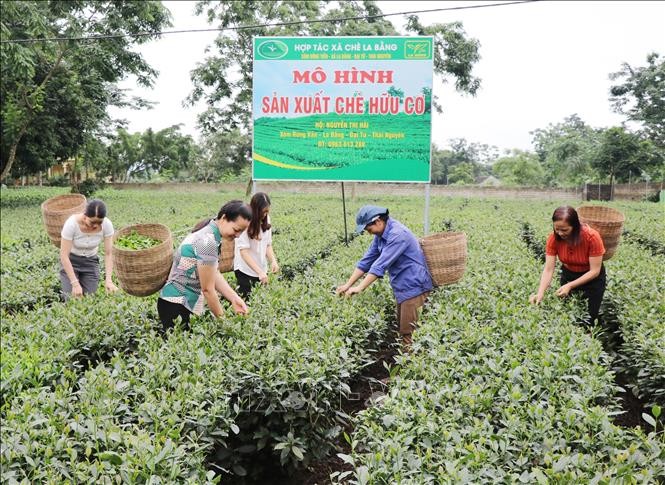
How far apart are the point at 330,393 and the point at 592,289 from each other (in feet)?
9.23

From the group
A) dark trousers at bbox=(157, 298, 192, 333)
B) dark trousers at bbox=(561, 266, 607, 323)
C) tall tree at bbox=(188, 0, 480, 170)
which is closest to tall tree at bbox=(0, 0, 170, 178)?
tall tree at bbox=(188, 0, 480, 170)

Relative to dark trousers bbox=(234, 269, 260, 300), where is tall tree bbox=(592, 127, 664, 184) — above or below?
above

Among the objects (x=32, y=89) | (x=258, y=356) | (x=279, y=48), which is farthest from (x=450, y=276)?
(x=32, y=89)

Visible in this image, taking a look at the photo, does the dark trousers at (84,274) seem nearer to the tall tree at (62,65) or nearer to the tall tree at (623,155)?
the tall tree at (623,155)

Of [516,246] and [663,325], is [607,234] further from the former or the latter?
[516,246]

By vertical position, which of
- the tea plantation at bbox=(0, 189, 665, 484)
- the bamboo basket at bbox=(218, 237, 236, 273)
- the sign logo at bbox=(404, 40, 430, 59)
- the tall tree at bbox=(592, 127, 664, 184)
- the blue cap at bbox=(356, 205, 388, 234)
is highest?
the sign logo at bbox=(404, 40, 430, 59)

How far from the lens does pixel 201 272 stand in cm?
382

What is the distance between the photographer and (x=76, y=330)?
413 centimetres

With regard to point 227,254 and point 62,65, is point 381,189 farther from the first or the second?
point 227,254

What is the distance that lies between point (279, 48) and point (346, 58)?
0.95 m

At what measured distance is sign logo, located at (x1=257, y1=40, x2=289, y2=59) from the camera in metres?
7.87

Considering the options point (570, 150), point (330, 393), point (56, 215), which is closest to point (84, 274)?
point (56, 215)

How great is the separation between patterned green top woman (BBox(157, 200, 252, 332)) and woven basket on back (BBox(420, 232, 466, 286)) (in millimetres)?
1929

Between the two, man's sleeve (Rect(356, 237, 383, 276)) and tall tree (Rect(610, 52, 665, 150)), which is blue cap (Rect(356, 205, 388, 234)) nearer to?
man's sleeve (Rect(356, 237, 383, 276))
